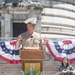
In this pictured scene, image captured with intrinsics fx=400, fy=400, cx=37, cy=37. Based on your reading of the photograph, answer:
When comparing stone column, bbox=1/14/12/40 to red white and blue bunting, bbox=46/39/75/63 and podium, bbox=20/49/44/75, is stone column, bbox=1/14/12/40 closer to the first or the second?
red white and blue bunting, bbox=46/39/75/63

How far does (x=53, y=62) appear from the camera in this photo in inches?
707

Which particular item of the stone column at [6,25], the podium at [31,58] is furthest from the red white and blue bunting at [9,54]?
the stone column at [6,25]

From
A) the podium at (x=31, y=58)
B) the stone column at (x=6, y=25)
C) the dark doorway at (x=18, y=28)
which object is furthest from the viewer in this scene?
the dark doorway at (x=18, y=28)

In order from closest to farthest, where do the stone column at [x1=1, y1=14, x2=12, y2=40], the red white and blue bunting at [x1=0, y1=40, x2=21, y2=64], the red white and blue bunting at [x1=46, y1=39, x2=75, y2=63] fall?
1. the red white and blue bunting at [x1=46, y1=39, x2=75, y2=63]
2. the red white and blue bunting at [x1=0, y1=40, x2=21, y2=64]
3. the stone column at [x1=1, y1=14, x2=12, y2=40]

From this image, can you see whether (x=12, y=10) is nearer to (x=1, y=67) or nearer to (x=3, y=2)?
(x=3, y=2)

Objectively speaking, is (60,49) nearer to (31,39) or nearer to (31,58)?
(31,39)

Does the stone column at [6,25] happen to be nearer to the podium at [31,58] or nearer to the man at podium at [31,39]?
the man at podium at [31,39]

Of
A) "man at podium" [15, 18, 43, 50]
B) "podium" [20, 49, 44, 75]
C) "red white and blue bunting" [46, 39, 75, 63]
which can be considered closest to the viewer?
"podium" [20, 49, 44, 75]

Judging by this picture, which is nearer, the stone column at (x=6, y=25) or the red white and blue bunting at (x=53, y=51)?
the red white and blue bunting at (x=53, y=51)

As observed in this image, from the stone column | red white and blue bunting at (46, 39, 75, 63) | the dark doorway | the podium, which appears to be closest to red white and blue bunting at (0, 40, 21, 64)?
red white and blue bunting at (46, 39, 75, 63)

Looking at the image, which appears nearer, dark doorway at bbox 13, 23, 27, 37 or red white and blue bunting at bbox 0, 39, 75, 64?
red white and blue bunting at bbox 0, 39, 75, 64

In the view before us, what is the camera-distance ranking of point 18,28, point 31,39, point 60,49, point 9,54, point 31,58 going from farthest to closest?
point 18,28, point 9,54, point 60,49, point 31,39, point 31,58

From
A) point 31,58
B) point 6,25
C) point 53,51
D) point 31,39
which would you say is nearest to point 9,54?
point 53,51

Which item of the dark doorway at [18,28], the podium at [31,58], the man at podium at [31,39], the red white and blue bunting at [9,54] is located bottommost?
the dark doorway at [18,28]
